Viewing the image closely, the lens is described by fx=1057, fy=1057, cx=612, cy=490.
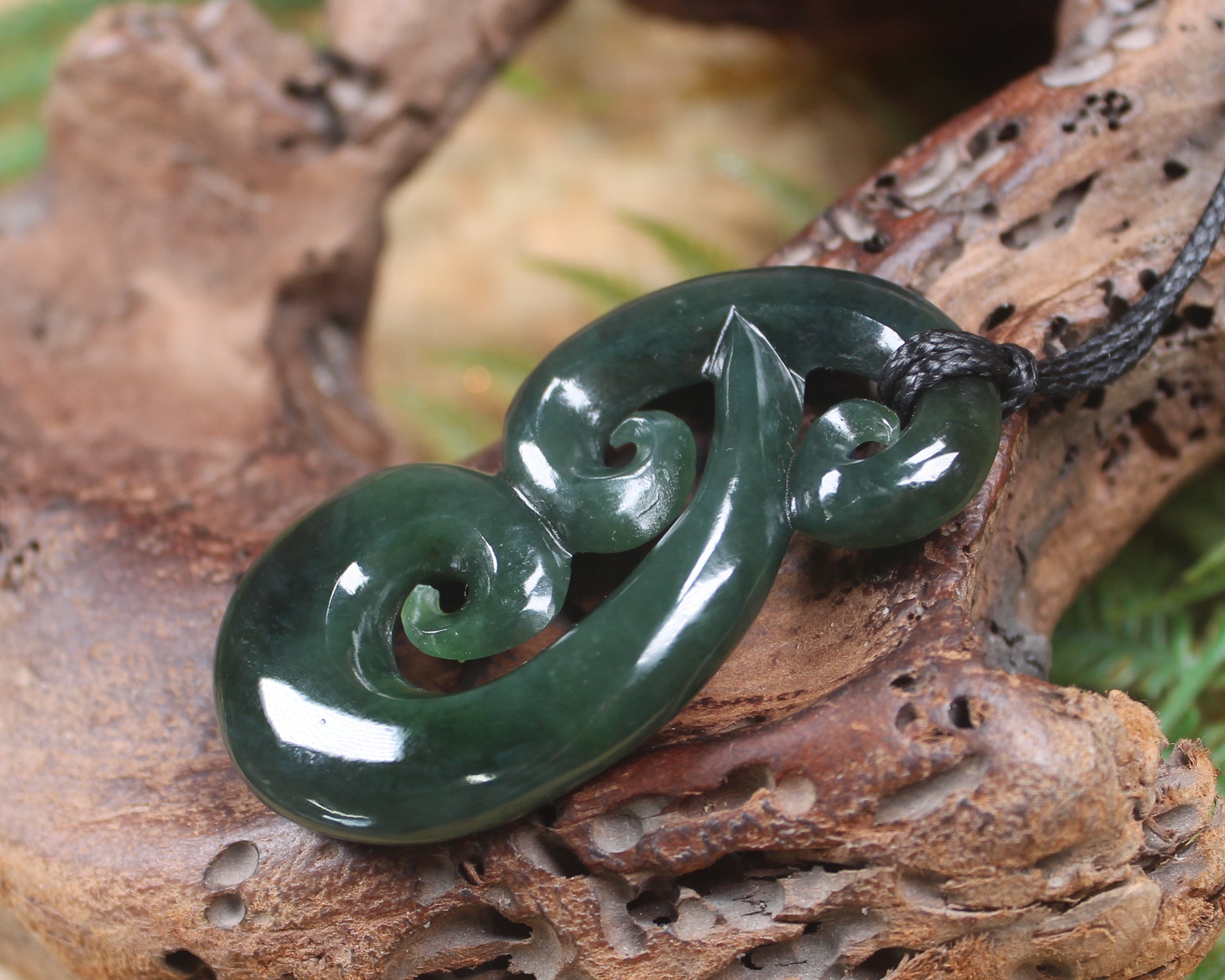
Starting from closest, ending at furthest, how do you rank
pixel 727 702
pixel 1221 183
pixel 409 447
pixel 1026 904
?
pixel 1026 904, pixel 727 702, pixel 1221 183, pixel 409 447

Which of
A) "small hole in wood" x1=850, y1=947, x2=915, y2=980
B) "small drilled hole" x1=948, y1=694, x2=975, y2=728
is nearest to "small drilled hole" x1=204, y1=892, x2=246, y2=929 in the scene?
"small hole in wood" x1=850, y1=947, x2=915, y2=980

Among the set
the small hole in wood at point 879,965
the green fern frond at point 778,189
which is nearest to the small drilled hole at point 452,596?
the small hole in wood at point 879,965

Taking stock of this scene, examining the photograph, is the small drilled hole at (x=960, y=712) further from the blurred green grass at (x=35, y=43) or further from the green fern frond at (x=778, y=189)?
the blurred green grass at (x=35, y=43)

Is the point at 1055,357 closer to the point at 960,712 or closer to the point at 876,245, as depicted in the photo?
the point at 876,245

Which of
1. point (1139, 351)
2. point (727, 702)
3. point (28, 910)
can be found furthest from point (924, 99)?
point (28, 910)

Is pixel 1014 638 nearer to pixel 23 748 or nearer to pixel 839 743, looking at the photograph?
pixel 839 743

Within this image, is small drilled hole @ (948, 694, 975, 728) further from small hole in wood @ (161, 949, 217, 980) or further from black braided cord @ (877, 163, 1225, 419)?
small hole in wood @ (161, 949, 217, 980)

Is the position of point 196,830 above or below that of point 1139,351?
below

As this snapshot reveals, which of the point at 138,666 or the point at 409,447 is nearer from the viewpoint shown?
the point at 138,666
